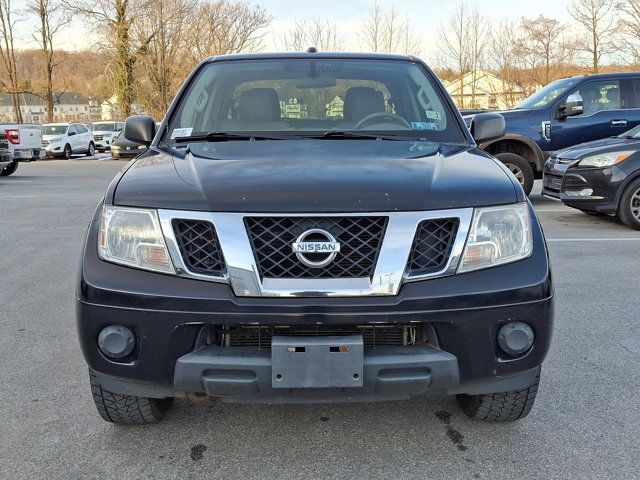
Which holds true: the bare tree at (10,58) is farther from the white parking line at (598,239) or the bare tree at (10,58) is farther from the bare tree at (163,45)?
the white parking line at (598,239)

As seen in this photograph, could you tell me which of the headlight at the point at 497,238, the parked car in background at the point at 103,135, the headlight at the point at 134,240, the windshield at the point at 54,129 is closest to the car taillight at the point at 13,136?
the windshield at the point at 54,129

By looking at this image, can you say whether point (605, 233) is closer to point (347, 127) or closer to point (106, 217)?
point (347, 127)

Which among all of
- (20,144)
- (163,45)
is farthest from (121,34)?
(20,144)

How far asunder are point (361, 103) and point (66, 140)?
27.1m

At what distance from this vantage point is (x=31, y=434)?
9.16 ft

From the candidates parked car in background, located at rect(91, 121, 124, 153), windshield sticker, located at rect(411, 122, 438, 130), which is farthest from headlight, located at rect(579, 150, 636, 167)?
parked car in background, located at rect(91, 121, 124, 153)

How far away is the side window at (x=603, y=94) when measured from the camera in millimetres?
9984

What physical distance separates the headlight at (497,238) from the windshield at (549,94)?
8.27 metres

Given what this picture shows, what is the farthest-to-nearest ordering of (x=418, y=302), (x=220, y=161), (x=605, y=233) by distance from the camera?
1. (x=605, y=233)
2. (x=220, y=161)
3. (x=418, y=302)

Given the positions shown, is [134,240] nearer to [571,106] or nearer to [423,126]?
[423,126]

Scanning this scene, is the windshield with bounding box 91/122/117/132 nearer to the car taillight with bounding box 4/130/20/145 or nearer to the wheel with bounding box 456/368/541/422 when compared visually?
the car taillight with bounding box 4/130/20/145

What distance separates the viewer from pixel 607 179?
7.77m

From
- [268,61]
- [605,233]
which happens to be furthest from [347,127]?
[605,233]

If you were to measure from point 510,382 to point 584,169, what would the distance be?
629cm
